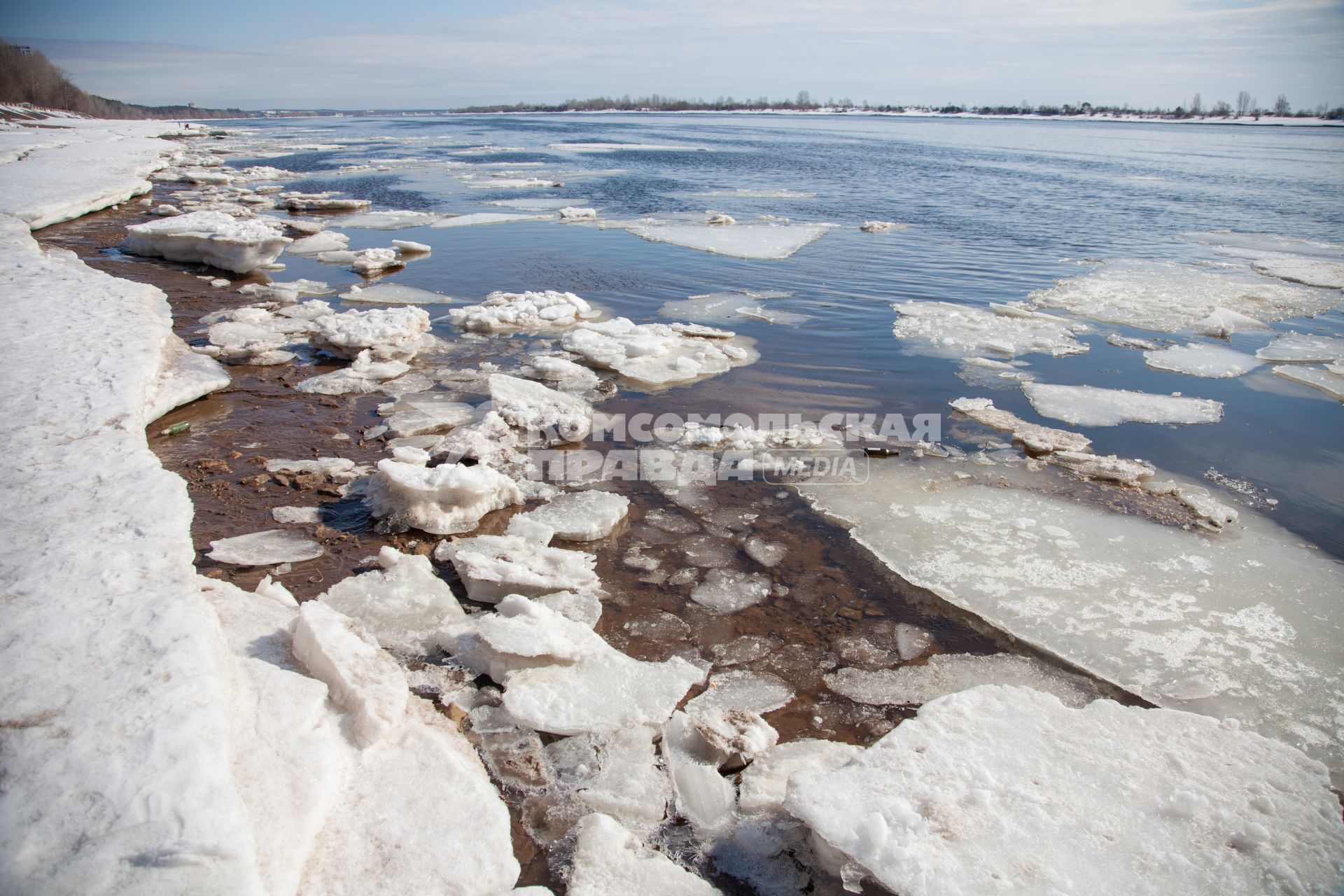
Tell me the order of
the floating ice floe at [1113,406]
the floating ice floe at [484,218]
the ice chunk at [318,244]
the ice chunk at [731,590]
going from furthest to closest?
the floating ice floe at [484,218]
the ice chunk at [318,244]
the floating ice floe at [1113,406]
the ice chunk at [731,590]

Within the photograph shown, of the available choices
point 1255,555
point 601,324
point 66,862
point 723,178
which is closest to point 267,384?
point 601,324

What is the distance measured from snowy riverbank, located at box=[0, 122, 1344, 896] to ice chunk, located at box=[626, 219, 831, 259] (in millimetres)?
7937

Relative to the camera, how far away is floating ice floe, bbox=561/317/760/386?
231 inches

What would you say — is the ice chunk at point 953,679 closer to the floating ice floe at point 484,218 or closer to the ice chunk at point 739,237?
the ice chunk at point 739,237

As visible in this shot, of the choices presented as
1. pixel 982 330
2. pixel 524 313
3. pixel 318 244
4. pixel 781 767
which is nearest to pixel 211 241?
pixel 318 244

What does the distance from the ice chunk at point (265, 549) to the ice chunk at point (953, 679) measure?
2.48m

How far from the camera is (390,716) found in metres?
2.08

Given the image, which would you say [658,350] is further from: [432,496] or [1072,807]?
[1072,807]

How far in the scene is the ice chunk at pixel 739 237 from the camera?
10695mm

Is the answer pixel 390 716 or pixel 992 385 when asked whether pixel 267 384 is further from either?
pixel 992 385

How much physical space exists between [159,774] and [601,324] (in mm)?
A: 5488

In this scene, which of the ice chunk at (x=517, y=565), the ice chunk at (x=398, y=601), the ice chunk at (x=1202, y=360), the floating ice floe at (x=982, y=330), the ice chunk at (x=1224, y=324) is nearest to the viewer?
the ice chunk at (x=398, y=601)

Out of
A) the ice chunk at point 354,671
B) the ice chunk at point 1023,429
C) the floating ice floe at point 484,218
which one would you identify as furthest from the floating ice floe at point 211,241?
the ice chunk at point 1023,429

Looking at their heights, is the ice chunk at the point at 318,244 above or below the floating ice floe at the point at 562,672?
above
